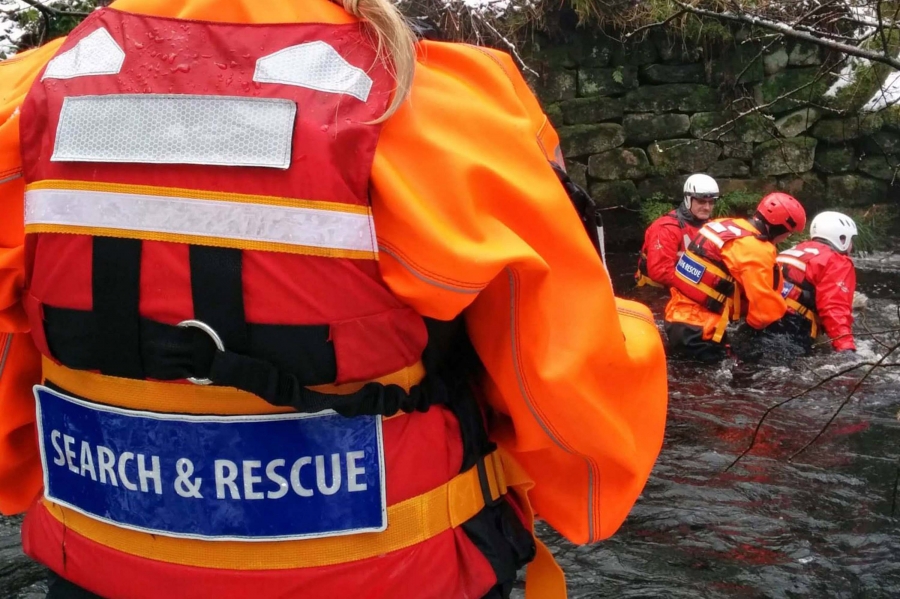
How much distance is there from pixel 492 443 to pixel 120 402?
0.72m

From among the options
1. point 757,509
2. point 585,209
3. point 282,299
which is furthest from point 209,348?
point 757,509

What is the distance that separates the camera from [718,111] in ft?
34.9

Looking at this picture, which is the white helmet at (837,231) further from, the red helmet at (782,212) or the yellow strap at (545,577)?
the yellow strap at (545,577)

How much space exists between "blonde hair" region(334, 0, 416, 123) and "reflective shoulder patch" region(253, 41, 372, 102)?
52 millimetres

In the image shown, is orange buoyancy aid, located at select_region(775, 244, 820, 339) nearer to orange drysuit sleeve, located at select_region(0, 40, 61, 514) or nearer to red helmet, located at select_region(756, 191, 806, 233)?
Result: red helmet, located at select_region(756, 191, 806, 233)

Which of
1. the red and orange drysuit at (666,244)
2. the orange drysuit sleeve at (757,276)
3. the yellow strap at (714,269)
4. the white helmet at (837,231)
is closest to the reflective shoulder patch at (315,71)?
the orange drysuit sleeve at (757,276)

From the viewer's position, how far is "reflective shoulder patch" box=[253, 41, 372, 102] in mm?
1392

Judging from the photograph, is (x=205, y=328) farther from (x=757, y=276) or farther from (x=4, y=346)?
(x=757, y=276)

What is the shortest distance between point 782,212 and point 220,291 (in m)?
6.46

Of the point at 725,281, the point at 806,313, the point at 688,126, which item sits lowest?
the point at 806,313

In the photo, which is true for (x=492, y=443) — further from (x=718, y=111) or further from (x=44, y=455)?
(x=718, y=111)

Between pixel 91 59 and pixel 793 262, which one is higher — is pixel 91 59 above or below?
above

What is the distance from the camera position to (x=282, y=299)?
1.39m

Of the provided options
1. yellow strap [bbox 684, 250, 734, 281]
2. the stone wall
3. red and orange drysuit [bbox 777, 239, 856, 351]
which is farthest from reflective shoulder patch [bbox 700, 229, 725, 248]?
the stone wall
